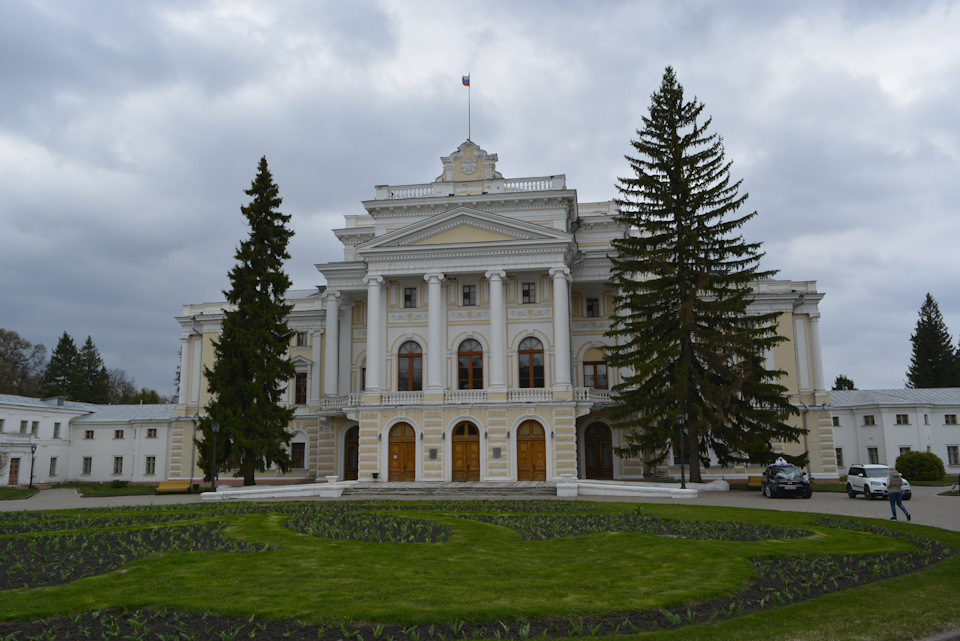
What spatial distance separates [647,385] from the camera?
3253 centimetres

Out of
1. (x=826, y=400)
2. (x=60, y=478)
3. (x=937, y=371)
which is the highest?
(x=937, y=371)

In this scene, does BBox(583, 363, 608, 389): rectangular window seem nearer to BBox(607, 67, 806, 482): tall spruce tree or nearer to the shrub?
BBox(607, 67, 806, 482): tall spruce tree

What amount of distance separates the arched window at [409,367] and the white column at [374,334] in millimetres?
1286

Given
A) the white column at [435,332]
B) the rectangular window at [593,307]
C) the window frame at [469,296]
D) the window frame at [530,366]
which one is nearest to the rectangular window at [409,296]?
the white column at [435,332]

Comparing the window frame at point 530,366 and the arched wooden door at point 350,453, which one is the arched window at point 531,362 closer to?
the window frame at point 530,366

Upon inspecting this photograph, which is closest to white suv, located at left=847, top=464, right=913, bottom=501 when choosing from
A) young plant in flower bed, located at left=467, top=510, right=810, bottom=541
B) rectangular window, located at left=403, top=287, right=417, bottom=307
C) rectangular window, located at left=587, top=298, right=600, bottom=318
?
young plant in flower bed, located at left=467, top=510, right=810, bottom=541

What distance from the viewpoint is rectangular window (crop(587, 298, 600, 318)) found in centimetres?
4175

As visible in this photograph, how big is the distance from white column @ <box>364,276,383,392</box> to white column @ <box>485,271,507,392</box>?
20.3 feet

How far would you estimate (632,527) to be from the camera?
697 inches

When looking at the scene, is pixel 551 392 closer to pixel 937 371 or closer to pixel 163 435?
pixel 163 435

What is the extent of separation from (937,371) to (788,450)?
39.8 meters

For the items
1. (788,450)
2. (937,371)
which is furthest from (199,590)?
(937,371)

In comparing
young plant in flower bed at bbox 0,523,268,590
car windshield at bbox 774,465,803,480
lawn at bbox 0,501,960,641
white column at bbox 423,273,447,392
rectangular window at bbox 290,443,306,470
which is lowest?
lawn at bbox 0,501,960,641

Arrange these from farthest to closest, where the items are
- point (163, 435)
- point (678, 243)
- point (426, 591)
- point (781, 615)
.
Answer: point (163, 435) → point (678, 243) → point (426, 591) → point (781, 615)
